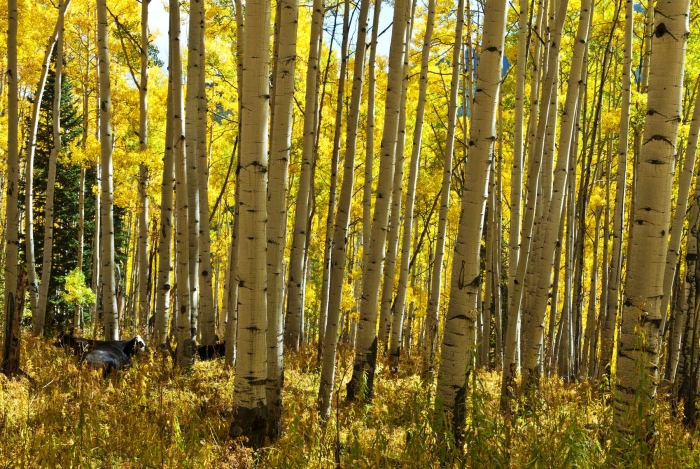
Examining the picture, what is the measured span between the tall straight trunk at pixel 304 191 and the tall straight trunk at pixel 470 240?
275 centimetres

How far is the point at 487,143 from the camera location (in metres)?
3.44

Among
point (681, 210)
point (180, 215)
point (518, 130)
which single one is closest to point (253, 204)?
point (180, 215)

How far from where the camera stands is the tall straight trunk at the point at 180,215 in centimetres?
614

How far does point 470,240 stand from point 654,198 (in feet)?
3.43

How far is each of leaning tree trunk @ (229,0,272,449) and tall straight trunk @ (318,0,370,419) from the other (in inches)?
40.1

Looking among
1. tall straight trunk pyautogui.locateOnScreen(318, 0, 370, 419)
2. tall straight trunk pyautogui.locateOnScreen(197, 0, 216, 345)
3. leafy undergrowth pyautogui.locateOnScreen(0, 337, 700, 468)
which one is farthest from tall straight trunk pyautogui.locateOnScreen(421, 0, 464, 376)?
tall straight trunk pyautogui.locateOnScreen(197, 0, 216, 345)

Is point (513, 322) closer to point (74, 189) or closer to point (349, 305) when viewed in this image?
point (349, 305)

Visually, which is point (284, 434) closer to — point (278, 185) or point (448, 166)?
Answer: point (278, 185)

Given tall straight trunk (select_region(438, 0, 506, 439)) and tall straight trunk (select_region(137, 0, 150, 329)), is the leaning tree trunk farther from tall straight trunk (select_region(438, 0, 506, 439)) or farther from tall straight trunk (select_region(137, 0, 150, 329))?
tall straight trunk (select_region(137, 0, 150, 329))

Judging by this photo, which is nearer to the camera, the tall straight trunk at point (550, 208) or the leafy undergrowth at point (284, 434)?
the leafy undergrowth at point (284, 434)

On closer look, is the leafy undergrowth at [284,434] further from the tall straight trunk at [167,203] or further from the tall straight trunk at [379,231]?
the tall straight trunk at [167,203]

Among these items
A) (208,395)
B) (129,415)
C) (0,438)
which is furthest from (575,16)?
(0,438)

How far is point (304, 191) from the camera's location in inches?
281

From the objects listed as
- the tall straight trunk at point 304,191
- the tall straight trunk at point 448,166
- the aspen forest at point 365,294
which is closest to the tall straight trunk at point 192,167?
the aspen forest at point 365,294
